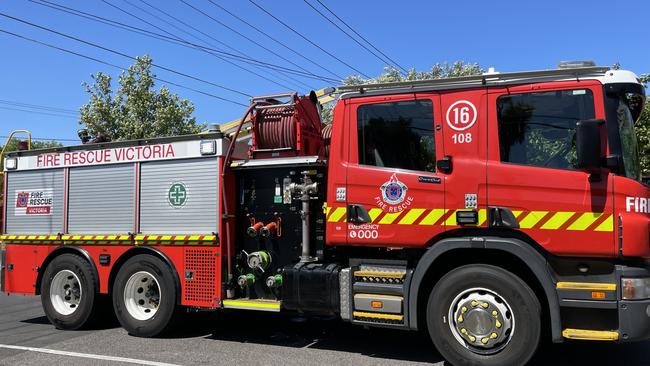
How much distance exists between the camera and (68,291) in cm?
824

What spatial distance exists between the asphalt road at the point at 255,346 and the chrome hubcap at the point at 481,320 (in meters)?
0.76

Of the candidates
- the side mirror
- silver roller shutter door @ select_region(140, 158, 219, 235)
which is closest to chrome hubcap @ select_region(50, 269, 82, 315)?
silver roller shutter door @ select_region(140, 158, 219, 235)

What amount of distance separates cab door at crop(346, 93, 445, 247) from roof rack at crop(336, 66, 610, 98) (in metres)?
0.10

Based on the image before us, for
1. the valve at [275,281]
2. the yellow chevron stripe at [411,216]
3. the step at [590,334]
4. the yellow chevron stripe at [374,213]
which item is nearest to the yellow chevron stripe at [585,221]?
the step at [590,334]

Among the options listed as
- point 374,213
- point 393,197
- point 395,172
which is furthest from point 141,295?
point 395,172

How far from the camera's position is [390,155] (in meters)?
6.03

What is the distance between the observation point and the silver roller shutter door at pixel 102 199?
308 inches

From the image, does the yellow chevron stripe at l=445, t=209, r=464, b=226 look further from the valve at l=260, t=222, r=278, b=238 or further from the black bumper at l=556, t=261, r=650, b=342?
the valve at l=260, t=222, r=278, b=238

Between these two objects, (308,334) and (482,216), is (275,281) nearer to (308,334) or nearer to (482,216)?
(308,334)

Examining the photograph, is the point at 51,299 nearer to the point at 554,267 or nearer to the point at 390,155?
the point at 390,155

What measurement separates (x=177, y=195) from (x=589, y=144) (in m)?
5.11

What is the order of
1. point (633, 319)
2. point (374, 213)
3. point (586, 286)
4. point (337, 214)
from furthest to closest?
1. point (337, 214)
2. point (374, 213)
3. point (586, 286)
4. point (633, 319)

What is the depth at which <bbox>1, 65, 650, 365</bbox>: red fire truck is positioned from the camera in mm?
5105

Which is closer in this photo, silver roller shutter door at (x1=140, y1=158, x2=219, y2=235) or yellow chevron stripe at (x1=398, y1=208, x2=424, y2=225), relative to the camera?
yellow chevron stripe at (x1=398, y1=208, x2=424, y2=225)
